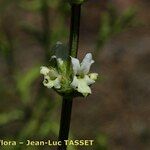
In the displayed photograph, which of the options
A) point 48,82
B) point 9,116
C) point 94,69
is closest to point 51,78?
point 48,82

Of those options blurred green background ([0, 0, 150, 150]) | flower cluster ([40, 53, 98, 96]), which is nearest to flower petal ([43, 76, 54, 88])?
flower cluster ([40, 53, 98, 96])

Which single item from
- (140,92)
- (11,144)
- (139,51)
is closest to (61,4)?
(11,144)

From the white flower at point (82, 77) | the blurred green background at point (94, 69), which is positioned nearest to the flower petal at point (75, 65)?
the white flower at point (82, 77)

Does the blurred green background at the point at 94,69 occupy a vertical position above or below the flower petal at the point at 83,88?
above

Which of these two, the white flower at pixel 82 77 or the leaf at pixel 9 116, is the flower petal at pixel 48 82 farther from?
the leaf at pixel 9 116

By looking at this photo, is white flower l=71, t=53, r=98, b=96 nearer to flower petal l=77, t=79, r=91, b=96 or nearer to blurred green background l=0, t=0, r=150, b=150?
flower petal l=77, t=79, r=91, b=96
